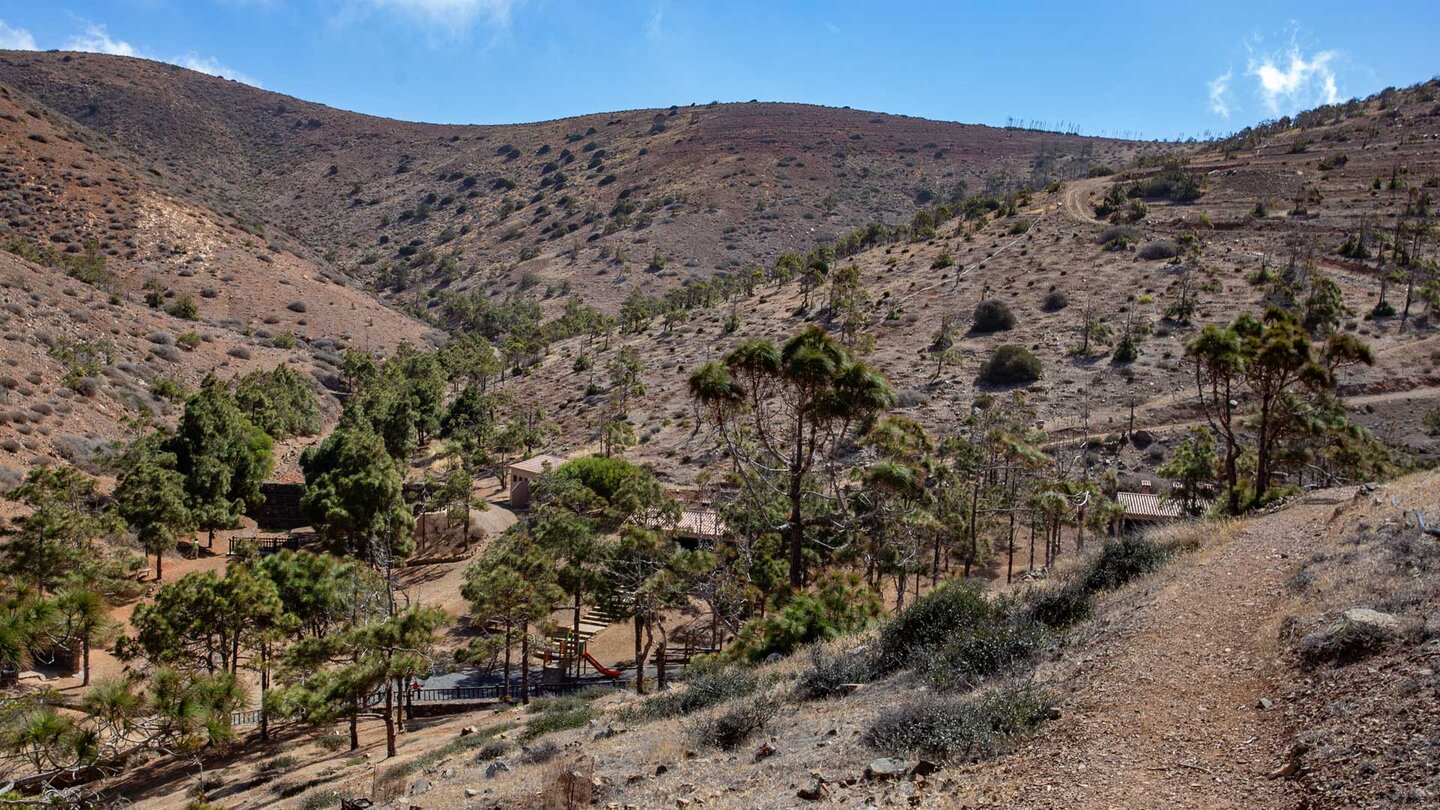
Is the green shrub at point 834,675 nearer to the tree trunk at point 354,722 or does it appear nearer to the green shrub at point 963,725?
the green shrub at point 963,725

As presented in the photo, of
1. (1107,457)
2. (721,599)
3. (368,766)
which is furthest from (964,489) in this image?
(368,766)

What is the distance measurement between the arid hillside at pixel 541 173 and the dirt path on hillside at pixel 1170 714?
305ft

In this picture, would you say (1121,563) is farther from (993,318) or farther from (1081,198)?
(1081,198)

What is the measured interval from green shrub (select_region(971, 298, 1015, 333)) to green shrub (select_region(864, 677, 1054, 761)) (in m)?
53.8

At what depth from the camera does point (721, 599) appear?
2220 cm

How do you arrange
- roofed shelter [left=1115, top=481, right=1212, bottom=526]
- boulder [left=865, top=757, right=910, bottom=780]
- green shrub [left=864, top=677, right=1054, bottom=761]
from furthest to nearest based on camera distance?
roofed shelter [left=1115, top=481, right=1212, bottom=526] → green shrub [left=864, top=677, right=1054, bottom=761] → boulder [left=865, top=757, right=910, bottom=780]

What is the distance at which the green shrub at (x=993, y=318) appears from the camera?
61219 mm

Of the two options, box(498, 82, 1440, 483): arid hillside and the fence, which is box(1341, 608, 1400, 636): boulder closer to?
the fence

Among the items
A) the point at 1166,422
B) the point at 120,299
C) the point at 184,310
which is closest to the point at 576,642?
the point at 1166,422

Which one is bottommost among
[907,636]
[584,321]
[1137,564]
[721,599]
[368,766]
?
[368,766]

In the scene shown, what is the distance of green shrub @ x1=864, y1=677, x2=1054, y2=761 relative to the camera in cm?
938

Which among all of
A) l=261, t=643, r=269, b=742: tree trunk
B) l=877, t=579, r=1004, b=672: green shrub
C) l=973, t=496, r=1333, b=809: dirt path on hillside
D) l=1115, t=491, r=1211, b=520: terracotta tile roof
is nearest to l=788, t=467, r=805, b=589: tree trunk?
l=877, t=579, r=1004, b=672: green shrub

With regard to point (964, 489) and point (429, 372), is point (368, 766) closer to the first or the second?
point (964, 489)

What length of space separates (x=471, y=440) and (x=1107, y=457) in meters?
37.3
